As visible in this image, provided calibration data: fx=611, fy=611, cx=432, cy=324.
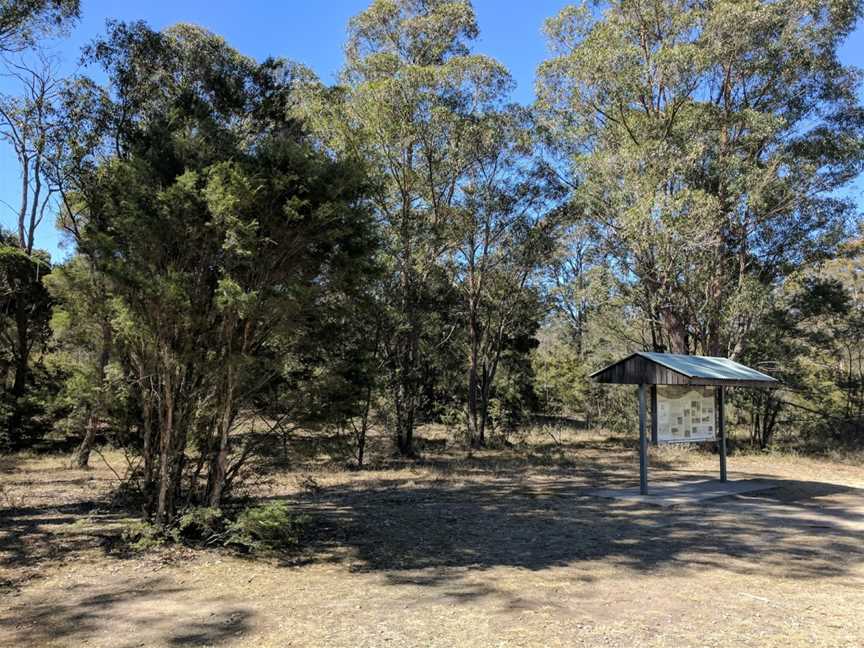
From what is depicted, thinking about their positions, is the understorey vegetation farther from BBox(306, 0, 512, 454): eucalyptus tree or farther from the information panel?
the information panel

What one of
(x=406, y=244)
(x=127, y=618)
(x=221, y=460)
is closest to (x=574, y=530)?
(x=221, y=460)

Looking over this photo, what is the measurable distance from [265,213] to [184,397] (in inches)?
84.3

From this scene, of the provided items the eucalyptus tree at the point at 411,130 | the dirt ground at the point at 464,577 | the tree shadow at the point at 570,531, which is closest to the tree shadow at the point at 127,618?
the dirt ground at the point at 464,577

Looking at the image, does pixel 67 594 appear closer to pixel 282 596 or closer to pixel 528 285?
pixel 282 596

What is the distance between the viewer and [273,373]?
6.54 meters

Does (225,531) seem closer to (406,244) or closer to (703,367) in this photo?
(703,367)

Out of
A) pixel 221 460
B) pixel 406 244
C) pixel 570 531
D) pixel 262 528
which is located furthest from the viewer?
pixel 406 244

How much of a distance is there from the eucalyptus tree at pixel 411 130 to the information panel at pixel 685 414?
733 centimetres

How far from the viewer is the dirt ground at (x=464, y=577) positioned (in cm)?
399

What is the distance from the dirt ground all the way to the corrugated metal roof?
6.72ft

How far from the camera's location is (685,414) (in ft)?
35.2

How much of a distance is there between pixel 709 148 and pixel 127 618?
18.8 metres

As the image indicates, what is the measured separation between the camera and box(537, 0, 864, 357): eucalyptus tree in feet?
56.0

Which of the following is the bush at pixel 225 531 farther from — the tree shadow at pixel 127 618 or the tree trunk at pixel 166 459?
the tree shadow at pixel 127 618
